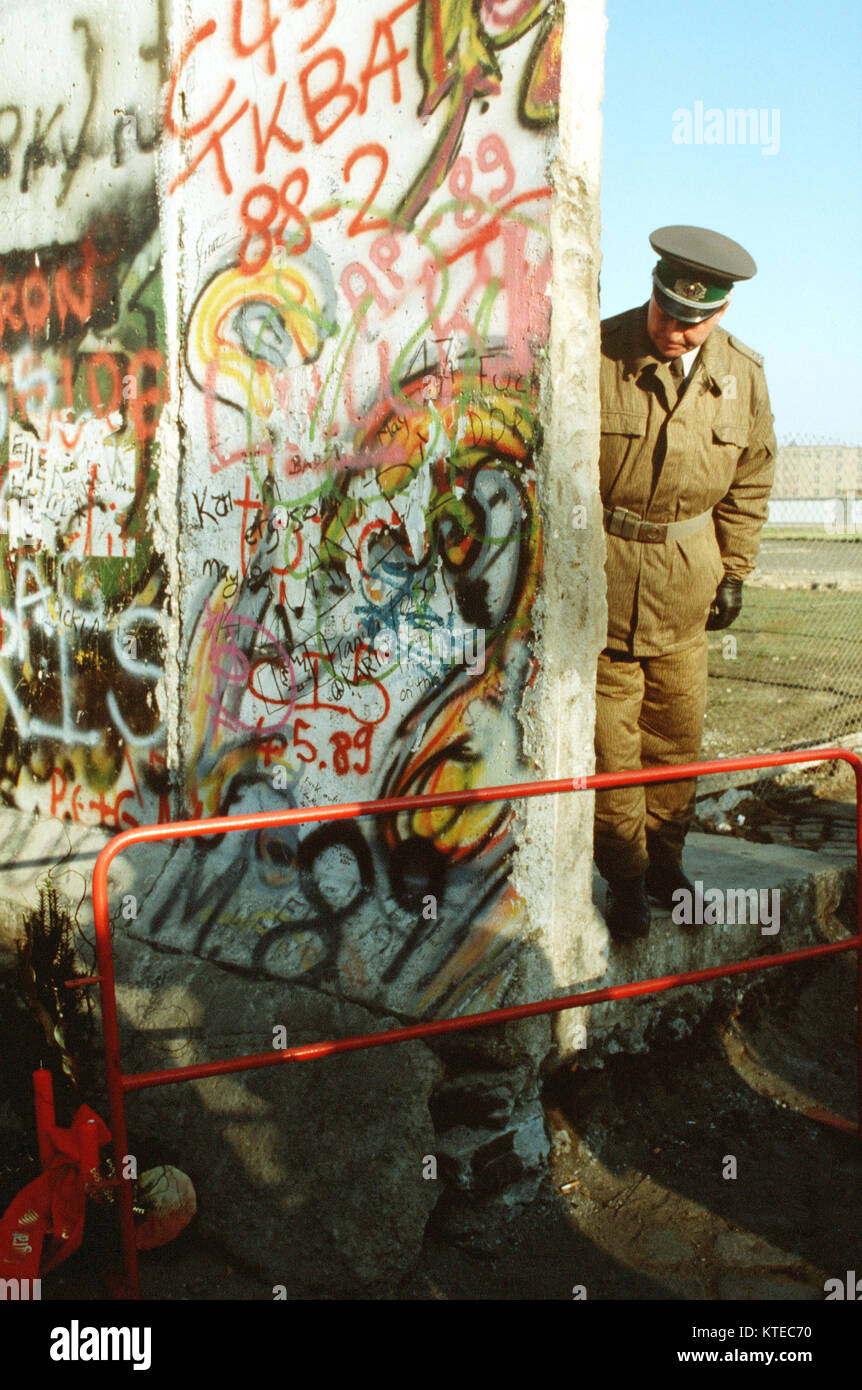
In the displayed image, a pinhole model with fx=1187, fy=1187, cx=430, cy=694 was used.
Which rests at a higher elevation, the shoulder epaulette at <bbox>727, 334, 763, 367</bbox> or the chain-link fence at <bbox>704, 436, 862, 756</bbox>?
the shoulder epaulette at <bbox>727, 334, 763, 367</bbox>

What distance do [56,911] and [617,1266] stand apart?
2068 mm

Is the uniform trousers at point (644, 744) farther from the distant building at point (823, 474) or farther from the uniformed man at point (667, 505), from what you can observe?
the distant building at point (823, 474)

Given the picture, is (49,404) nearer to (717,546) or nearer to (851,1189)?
(717,546)

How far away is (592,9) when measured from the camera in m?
3.03

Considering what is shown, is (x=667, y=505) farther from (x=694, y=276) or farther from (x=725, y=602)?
(x=694, y=276)

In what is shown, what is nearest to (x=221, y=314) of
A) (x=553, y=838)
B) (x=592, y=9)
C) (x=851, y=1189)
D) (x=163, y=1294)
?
(x=592, y=9)

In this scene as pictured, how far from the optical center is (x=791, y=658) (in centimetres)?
1134

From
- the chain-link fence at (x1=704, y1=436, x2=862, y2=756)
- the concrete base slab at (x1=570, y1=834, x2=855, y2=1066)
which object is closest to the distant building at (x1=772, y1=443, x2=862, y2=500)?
the chain-link fence at (x1=704, y1=436, x2=862, y2=756)

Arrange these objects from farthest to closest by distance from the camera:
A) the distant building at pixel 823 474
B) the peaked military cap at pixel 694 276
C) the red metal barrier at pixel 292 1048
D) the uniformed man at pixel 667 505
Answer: the distant building at pixel 823 474 < the uniformed man at pixel 667 505 < the peaked military cap at pixel 694 276 < the red metal barrier at pixel 292 1048

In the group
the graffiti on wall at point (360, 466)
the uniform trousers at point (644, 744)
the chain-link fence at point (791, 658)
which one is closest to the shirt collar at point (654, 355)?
the graffiti on wall at point (360, 466)

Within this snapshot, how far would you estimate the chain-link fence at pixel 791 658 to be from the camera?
26.2 ft

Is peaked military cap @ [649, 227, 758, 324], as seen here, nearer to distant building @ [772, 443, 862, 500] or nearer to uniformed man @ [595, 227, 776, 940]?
uniformed man @ [595, 227, 776, 940]

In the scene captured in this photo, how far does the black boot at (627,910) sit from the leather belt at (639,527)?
103 centimetres

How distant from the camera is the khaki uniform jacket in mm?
3520
